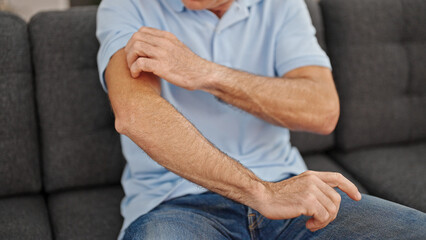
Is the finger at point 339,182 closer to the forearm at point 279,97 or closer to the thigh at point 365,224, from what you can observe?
the thigh at point 365,224

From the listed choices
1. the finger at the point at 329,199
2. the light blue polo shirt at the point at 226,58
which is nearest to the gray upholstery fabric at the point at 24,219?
the light blue polo shirt at the point at 226,58

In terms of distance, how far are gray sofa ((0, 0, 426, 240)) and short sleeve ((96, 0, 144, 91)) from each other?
0.27m

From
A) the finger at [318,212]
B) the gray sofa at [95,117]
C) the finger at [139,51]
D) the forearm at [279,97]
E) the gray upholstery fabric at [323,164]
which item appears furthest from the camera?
the gray upholstery fabric at [323,164]

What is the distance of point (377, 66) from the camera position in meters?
1.64

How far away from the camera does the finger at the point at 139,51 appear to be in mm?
1010

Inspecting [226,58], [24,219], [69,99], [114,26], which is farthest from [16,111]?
[226,58]

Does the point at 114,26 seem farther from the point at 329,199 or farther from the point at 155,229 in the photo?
the point at 329,199

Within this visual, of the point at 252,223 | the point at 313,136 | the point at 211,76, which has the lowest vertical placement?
the point at 313,136

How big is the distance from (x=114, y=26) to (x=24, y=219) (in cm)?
63

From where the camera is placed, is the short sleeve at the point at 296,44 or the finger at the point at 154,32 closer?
the finger at the point at 154,32

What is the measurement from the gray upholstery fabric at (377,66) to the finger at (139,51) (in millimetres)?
878

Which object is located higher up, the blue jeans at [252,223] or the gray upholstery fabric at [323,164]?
the blue jeans at [252,223]

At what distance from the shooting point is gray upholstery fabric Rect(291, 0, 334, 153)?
1618mm

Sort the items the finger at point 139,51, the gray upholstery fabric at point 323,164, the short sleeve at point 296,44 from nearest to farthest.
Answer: the finger at point 139,51, the short sleeve at point 296,44, the gray upholstery fabric at point 323,164
